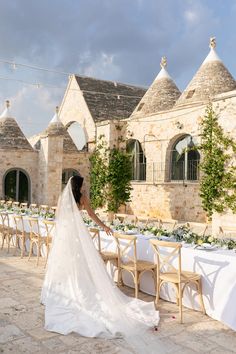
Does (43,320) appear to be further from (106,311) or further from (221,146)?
(221,146)

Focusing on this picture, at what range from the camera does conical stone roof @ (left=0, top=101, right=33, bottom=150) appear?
59.1ft

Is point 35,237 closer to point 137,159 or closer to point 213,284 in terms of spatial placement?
point 213,284

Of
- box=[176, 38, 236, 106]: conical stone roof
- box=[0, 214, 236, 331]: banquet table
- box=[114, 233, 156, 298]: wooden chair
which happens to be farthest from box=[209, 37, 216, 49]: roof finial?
box=[0, 214, 236, 331]: banquet table

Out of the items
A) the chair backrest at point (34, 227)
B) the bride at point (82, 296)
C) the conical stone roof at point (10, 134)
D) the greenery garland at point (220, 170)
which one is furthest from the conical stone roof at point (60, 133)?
the bride at point (82, 296)

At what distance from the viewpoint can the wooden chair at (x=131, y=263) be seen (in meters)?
5.04

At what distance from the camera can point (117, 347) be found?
11.6 ft

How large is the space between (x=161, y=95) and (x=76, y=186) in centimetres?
1396

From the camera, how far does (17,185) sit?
18281mm

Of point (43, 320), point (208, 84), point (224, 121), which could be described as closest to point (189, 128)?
point (208, 84)

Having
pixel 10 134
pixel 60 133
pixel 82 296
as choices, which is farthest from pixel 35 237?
pixel 60 133

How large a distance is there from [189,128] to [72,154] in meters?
7.25

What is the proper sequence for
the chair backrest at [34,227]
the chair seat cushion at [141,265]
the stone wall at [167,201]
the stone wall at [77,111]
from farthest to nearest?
the stone wall at [77,111]
the stone wall at [167,201]
the chair backrest at [34,227]
the chair seat cushion at [141,265]

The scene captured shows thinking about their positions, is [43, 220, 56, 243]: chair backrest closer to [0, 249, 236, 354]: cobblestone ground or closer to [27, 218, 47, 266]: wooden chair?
[27, 218, 47, 266]: wooden chair

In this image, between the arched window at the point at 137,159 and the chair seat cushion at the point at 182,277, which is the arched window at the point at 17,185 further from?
the chair seat cushion at the point at 182,277
